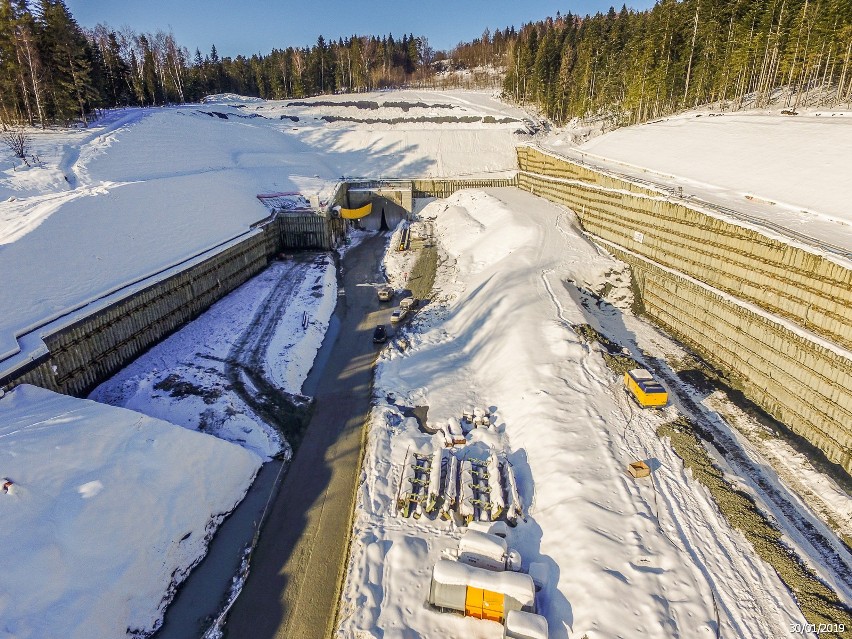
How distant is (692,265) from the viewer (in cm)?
2706

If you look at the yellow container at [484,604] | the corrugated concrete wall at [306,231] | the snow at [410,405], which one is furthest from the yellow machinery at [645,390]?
the corrugated concrete wall at [306,231]

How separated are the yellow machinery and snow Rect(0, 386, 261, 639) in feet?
48.5

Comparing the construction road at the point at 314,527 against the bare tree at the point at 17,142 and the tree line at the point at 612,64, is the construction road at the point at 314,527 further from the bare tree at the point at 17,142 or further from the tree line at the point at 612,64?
the tree line at the point at 612,64

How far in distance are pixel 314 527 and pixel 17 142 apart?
40433 millimetres

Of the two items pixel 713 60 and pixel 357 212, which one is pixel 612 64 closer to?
pixel 713 60

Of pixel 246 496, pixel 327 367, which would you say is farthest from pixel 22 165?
pixel 246 496

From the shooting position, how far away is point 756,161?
32656mm

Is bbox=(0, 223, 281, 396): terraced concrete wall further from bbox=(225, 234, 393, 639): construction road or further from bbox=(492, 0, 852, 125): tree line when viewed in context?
bbox=(492, 0, 852, 125): tree line

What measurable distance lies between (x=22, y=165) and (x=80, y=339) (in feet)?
79.9

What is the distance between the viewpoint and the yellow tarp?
48.0m

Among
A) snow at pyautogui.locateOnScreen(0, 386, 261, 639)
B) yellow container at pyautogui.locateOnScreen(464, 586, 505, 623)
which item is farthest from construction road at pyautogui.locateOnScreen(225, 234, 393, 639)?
yellow container at pyautogui.locateOnScreen(464, 586, 505, 623)

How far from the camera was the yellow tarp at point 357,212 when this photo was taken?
47975 millimetres

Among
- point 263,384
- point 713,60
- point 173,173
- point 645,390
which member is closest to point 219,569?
point 263,384

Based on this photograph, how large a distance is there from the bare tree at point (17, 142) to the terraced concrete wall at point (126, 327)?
61.7 feet
